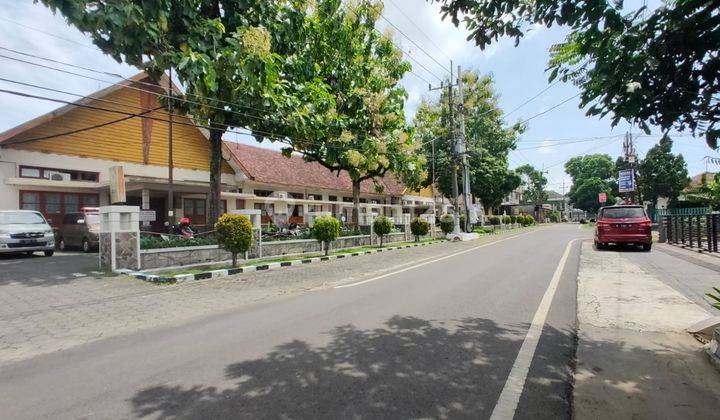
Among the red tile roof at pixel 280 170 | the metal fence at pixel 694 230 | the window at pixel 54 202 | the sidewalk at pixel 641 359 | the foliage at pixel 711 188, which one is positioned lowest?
the sidewalk at pixel 641 359

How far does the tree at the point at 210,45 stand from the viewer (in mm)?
8422

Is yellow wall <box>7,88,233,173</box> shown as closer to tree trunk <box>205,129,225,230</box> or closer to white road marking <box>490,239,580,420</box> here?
tree trunk <box>205,129,225,230</box>

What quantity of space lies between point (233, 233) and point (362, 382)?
8.94 metres

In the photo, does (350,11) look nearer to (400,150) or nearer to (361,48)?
(361,48)

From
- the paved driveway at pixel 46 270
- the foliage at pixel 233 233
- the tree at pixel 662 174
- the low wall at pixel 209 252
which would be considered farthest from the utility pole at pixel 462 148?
the tree at pixel 662 174

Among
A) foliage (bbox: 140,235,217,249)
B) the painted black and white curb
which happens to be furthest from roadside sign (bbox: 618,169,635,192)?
foliage (bbox: 140,235,217,249)

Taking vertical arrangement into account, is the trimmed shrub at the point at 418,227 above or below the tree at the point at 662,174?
below

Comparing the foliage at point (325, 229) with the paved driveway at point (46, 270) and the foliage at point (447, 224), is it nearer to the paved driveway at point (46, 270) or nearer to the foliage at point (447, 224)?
the paved driveway at point (46, 270)

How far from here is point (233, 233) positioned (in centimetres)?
1177

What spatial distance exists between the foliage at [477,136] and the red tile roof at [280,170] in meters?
9.83

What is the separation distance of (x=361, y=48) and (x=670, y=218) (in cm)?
1652

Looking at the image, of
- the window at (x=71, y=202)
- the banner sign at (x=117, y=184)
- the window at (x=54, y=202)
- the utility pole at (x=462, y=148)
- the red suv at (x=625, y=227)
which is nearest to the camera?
the banner sign at (x=117, y=184)

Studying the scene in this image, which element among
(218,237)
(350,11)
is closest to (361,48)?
(350,11)

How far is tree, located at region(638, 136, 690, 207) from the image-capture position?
45.3 meters
